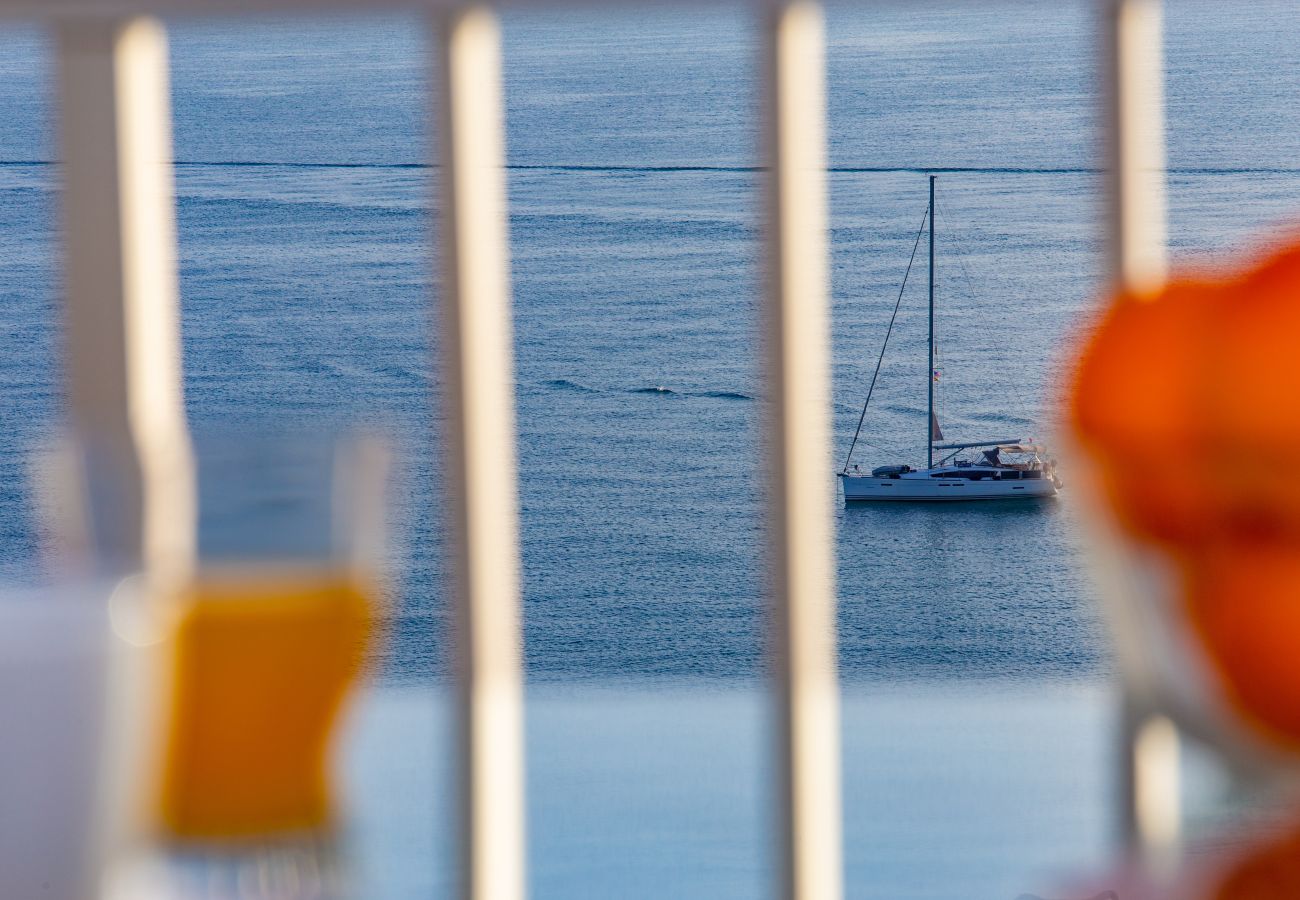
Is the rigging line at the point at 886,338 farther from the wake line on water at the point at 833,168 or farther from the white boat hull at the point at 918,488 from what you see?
the wake line on water at the point at 833,168

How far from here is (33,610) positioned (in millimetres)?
345

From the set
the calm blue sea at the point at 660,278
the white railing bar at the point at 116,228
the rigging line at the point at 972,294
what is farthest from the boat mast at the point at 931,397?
the white railing bar at the point at 116,228

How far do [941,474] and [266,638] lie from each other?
27.0 m

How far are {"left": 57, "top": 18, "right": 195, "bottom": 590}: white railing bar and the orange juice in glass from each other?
1.96ft

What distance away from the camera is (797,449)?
91 centimetres

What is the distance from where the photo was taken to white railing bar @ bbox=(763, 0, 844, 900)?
90 centimetres

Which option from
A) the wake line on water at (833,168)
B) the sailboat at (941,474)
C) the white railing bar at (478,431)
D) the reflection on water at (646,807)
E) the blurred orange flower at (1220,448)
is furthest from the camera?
the sailboat at (941,474)

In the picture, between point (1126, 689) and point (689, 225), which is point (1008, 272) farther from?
point (1126, 689)

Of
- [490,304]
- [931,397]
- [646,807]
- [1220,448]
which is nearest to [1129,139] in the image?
[490,304]

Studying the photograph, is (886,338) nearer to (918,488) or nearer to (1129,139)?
(918,488)

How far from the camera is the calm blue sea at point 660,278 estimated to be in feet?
81.3

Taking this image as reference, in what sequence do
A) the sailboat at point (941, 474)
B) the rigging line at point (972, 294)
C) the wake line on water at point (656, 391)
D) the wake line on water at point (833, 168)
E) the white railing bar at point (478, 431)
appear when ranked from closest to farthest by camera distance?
the white railing bar at point (478, 431) → the wake line on water at point (833, 168) → the sailboat at point (941, 474) → the rigging line at point (972, 294) → the wake line on water at point (656, 391)

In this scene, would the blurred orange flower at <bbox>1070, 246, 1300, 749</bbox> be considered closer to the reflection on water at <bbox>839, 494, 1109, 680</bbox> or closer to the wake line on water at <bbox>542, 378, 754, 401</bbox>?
the reflection on water at <bbox>839, 494, 1109, 680</bbox>

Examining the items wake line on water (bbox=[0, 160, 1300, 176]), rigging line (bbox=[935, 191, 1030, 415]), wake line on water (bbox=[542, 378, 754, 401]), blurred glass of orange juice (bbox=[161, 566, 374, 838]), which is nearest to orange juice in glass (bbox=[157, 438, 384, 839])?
blurred glass of orange juice (bbox=[161, 566, 374, 838])
